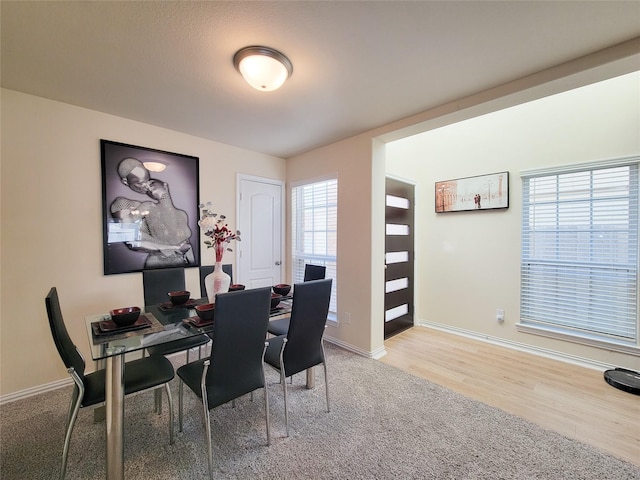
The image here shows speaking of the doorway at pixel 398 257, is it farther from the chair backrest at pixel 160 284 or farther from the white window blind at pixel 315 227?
the chair backrest at pixel 160 284

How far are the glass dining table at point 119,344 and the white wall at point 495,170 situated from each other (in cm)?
310

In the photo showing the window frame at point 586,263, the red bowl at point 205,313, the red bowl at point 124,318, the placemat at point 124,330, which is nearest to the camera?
the placemat at point 124,330

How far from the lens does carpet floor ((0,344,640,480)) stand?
1.49 m

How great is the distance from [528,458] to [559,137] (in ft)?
10.1

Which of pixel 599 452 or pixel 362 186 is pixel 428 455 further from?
pixel 362 186

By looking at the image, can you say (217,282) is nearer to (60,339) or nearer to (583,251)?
(60,339)

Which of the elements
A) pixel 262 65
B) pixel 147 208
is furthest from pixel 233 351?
pixel 147 208

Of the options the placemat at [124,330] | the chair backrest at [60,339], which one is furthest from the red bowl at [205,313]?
the chair backrest at [60,339]

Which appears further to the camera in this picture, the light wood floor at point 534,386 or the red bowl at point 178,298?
the red bowl at point 178,298

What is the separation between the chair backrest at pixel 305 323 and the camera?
5.89ft

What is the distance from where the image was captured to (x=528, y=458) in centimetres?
157

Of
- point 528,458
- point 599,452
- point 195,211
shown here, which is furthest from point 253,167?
point 599,452

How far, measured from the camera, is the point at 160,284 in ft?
7.98

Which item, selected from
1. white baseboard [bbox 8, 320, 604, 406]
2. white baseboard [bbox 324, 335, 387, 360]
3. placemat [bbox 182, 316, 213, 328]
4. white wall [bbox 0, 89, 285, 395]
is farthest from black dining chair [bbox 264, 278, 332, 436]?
white wall [bbox 0, 89, 285, 395]
